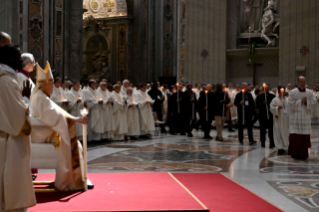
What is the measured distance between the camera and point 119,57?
25.2 meters

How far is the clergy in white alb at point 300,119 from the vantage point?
32.9 ft

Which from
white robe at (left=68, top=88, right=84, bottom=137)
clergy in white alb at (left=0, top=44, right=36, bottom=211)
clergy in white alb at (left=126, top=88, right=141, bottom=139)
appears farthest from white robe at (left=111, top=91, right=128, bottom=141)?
clergy in white alb at (left=0, top=44, right=36, bottom=211)

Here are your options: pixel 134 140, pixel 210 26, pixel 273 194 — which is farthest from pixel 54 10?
pixel 273 194

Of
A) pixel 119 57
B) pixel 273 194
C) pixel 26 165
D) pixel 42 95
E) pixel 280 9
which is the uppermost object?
pixel 280 9

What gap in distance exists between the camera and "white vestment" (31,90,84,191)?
6.00 meters

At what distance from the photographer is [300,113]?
10086 mm

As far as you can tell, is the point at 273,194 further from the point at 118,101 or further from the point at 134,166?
the point at 118,101

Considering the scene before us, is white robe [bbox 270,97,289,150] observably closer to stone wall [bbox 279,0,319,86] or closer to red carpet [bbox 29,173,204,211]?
red carpet [bbox 29,173,204,211]

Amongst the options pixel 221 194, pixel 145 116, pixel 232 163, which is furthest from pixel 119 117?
pixel 221 194

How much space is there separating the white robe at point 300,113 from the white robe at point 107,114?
5546mm

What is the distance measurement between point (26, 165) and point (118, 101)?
9361mm

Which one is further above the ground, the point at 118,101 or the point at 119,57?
the point at 119,57

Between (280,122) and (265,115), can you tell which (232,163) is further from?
(265,115)

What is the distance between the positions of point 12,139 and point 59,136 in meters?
1.63
